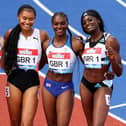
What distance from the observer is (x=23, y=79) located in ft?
22.5

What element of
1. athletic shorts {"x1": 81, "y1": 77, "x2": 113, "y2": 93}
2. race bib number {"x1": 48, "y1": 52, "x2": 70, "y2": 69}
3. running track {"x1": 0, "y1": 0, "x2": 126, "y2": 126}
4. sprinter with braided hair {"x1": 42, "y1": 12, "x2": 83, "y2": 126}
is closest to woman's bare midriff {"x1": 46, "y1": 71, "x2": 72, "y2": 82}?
sprinter with braided hair {"x1": 42, "y1": 12, "x2": 83, "y2": 126}

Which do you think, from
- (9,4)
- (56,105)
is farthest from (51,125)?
(9,4)

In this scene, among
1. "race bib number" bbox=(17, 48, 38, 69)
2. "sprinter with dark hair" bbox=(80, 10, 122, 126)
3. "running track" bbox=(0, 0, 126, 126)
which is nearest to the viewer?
"sprinter with dark hair" bbox=(80, 10, 122, 126)

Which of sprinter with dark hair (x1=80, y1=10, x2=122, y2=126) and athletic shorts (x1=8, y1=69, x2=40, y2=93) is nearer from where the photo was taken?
sprinter with dark hair (x1=80, y1=10, x2=122, y2=126)

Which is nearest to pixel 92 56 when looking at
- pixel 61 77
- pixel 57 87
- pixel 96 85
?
pixel 96 85

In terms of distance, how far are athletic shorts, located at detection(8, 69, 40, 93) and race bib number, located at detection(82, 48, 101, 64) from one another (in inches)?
27.3

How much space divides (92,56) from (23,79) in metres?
0.91

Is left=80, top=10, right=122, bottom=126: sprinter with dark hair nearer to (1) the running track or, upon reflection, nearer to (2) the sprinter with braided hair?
(2) the sprinter with braided hair

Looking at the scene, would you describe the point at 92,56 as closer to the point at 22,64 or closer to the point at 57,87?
the point at 57,87

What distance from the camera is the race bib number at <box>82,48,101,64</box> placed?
6.72 meters

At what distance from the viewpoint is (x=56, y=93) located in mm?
6824

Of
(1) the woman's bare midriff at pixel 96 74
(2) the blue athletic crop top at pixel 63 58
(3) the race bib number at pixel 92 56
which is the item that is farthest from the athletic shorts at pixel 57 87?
(3) the race bib number at pixel 92 56

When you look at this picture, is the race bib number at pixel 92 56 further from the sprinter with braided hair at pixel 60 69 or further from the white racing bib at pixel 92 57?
the sprinter with braided hair at pixel 60 69

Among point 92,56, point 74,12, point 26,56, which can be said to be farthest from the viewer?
point 74,12
